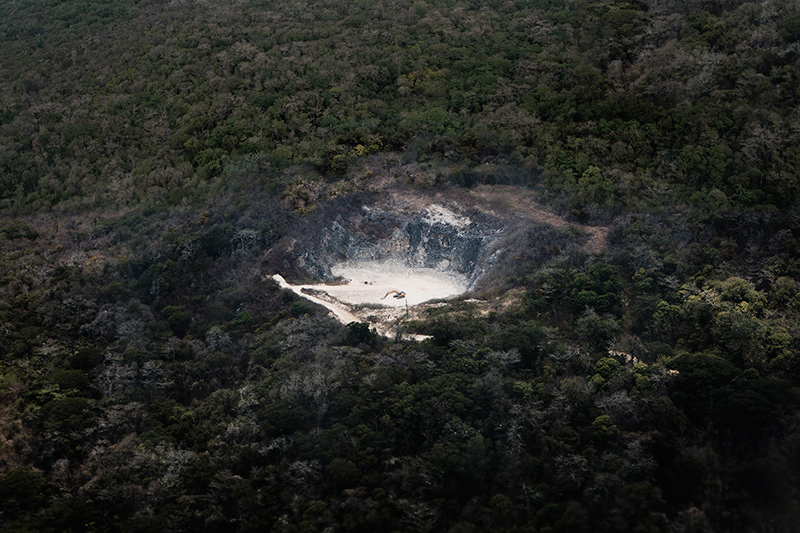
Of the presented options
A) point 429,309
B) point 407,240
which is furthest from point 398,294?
point 407,240

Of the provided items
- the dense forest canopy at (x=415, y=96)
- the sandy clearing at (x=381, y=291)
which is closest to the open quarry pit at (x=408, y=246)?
the sandy clearing at (x=381, y=291)

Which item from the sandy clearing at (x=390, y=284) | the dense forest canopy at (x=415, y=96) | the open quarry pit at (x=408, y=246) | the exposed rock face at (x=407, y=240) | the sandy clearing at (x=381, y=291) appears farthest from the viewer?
the exposed rock face at (x=407, y=240)

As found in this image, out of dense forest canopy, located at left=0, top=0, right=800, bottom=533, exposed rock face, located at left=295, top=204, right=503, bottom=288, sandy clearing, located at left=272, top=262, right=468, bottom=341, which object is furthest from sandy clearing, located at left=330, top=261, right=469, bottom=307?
dense forest canopy, located at left=0, top=0, right=800, bottom=533

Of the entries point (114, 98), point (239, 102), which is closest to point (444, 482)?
point (239, 102)

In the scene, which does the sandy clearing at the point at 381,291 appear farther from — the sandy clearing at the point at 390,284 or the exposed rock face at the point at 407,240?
the exposed rock face at the point at 407,240

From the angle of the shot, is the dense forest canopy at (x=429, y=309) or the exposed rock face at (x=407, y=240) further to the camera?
the exposed rock face at (x=407, y=240)
